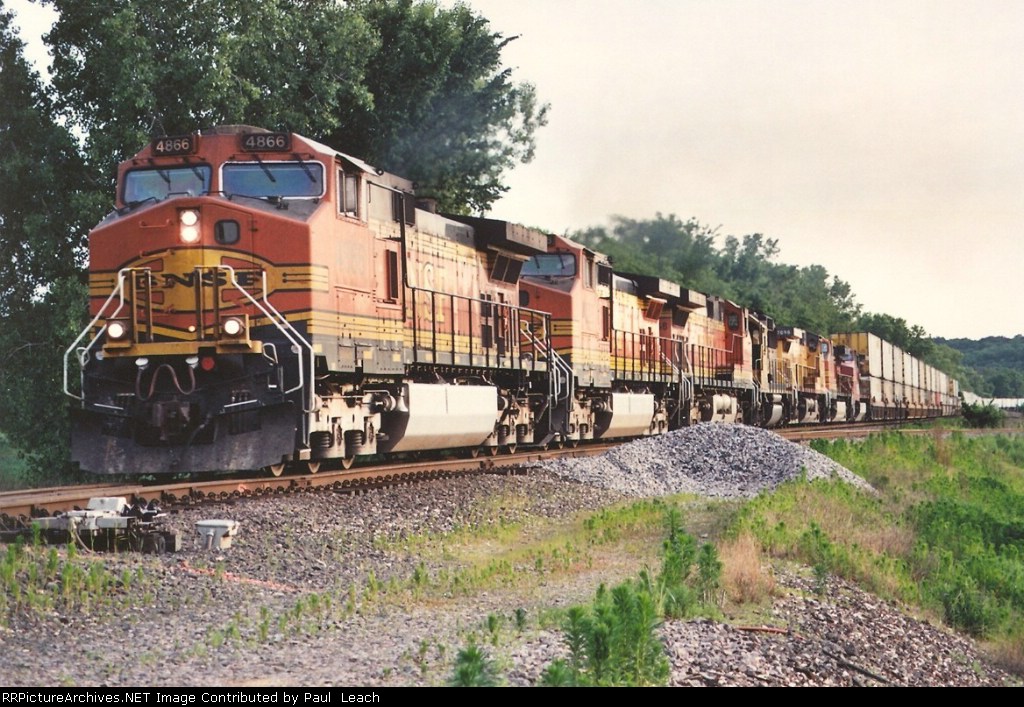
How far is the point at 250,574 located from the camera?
8320 mm

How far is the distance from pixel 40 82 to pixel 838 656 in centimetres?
1892

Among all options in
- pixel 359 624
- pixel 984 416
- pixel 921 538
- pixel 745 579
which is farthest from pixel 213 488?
pixel 984 416

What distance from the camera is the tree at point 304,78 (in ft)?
65.6

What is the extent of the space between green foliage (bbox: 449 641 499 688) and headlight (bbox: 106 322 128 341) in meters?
8.47

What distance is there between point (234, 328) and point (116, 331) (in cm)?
137

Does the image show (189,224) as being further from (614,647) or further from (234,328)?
(614,647)

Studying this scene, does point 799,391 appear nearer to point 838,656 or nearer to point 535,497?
point 535,497

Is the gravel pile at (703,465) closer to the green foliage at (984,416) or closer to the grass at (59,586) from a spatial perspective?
the grass at (59,586)

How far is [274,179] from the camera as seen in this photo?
13.0 meters

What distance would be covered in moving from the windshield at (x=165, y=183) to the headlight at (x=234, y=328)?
163cm

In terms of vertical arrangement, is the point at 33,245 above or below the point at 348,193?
above

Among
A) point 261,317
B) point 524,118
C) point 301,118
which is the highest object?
point 524,118

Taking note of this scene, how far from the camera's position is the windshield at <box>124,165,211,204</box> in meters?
12.9
